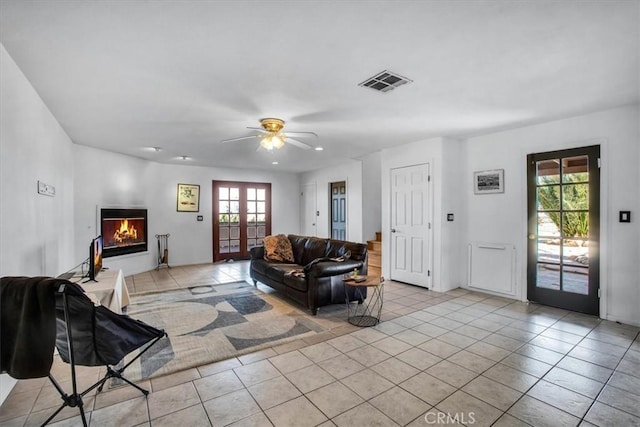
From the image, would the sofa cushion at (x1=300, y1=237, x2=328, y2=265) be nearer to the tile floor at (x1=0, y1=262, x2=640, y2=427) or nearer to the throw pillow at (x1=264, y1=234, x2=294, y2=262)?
the throw pillow at (x1=264, y1=234, x2=294, y2=262)

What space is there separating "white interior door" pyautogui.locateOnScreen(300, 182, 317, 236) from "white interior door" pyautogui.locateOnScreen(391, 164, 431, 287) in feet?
11.2

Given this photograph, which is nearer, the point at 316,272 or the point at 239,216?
the point at 316,272

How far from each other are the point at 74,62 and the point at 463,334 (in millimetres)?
4252

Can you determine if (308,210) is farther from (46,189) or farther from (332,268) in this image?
(46,189)

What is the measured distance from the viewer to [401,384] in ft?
7.60

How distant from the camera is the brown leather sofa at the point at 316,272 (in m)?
3.82

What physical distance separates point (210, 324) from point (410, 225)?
344 cm

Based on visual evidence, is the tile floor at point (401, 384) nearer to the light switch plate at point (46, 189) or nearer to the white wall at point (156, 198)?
the light switch plate at point (46, 189)

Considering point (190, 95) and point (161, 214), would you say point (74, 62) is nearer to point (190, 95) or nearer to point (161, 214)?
point (190, 95)

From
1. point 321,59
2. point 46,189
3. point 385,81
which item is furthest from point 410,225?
point 46,189

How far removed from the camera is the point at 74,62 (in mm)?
2367

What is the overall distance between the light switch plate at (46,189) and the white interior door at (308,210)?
5.82 m

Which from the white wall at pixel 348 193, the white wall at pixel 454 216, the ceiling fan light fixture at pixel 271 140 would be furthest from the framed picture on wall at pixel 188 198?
the white wall at pixel 454 216

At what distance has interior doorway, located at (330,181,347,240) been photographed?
7703 mm
